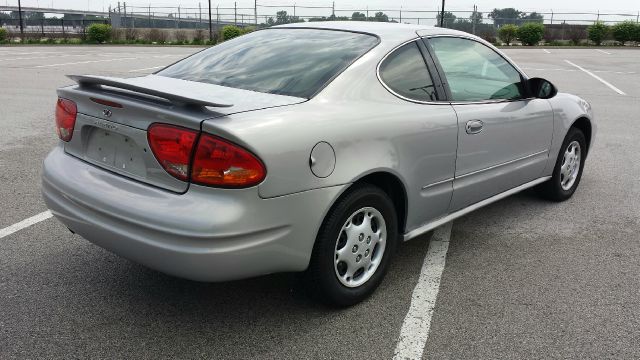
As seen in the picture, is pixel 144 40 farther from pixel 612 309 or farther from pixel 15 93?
pixel 612 309

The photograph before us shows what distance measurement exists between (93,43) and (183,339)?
117 ft

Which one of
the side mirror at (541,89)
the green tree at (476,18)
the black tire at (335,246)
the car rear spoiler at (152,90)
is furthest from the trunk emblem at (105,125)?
the green tree at (476,18)

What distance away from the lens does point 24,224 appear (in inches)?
169

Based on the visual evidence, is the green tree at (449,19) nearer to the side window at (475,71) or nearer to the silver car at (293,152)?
the side window at (475,71)

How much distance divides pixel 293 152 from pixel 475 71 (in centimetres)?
188

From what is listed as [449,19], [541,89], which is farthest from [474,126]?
[449,19]

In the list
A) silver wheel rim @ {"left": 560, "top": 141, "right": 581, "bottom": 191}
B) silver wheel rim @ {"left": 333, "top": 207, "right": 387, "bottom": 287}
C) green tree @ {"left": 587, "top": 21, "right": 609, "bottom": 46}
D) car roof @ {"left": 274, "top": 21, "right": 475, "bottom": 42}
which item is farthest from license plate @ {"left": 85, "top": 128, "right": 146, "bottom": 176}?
green tree @ {"left": 587, "top": 21, "right": 609, "bottom": 46}

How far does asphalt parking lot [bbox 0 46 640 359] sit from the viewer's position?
280 cm

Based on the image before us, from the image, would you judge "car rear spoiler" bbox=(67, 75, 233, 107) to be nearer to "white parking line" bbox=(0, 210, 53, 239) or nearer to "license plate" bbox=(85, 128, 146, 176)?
"license plate" bbox=(85, 128, 146, 176)

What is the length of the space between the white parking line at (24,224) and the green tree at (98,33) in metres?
33.3

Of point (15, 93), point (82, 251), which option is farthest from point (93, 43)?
point (82, 251)

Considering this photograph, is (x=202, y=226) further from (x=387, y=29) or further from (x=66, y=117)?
(x=387, y=29)

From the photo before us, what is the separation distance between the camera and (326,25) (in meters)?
3.96

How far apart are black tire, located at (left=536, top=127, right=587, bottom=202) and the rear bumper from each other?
9.14ft
